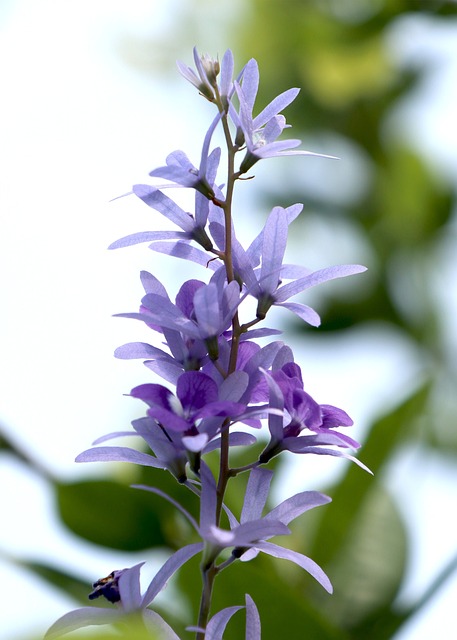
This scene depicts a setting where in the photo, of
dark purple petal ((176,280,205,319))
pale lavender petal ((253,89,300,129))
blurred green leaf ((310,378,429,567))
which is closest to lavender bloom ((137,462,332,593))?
dark purple petal ((176,280,205,319))

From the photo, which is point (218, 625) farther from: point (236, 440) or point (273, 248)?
point (273, 248)

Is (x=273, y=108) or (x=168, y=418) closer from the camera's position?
(x=168, y=418)

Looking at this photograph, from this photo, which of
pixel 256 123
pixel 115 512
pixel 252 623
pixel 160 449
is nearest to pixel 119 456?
pixel 160 449

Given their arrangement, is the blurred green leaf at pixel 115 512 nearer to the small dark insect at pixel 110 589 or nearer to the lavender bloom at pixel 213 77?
the small dark insect at pixel 110 589

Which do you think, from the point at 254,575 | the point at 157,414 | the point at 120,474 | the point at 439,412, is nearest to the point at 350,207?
the point at 439,412

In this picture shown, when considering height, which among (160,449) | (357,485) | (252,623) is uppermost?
(160,449)

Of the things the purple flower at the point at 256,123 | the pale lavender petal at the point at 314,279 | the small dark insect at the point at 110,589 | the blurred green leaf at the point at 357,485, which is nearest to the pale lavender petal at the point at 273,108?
the purple flower at the point at 256,123

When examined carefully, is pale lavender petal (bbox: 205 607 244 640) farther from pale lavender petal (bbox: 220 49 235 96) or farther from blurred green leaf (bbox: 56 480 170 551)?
blurred green leaf (bbox: 56 480 170 551)
